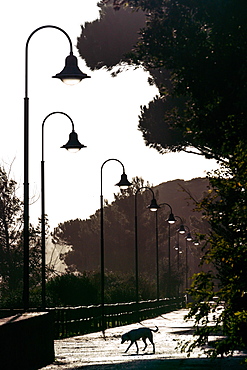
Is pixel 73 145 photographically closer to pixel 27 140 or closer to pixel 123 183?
pixel 27 140

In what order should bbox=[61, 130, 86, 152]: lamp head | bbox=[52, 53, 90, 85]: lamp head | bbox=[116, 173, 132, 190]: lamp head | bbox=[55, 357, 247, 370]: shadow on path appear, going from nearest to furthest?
bbox=[55, 357, 247, 370]: shadow on path, bbox=[52, 53, 90, 85]: lamp head, bbox=[61, 130, 86, 152]: lamp head, bbox=[116, 173, 132, 190]: lamp head

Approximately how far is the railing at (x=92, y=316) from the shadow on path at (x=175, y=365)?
2.16 meters

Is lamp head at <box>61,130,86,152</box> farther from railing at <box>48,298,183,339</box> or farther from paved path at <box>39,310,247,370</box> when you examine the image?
paved path at <box>39,310,247,370</box>

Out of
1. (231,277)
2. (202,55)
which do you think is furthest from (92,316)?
(231,277)

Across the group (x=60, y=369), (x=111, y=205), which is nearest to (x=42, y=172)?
(x=60, y=369)

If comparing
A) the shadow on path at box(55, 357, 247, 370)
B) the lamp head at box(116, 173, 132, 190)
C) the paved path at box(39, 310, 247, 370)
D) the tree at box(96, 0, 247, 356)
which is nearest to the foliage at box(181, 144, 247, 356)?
the paved path at box(39, 310, 247, 370)

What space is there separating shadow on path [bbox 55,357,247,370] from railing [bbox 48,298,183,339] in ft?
7.08

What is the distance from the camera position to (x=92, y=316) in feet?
114

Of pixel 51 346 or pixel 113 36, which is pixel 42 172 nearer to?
pixel 51 346

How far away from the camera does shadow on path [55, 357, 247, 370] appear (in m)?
14.6

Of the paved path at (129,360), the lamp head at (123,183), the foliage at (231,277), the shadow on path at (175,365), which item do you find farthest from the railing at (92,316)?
the foliage at (231,277)

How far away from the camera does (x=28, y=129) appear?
62.1 feet

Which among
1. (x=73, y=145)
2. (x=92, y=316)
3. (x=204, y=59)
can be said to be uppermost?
(x=204, y=59)

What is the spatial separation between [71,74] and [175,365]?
6.27 metres
